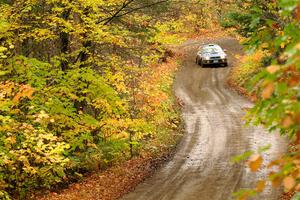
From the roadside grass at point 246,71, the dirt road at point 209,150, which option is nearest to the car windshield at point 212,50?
the roadside grass at point 246,71

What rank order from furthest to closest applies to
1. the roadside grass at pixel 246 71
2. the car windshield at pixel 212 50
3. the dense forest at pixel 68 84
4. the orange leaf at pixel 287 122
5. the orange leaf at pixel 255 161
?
the car windshield at pixel 212 50 < the roadside grass at pixel 246 71 < the dense forest at pixel 68 84 < the orange leaf at pixel 255 161 < the orange leaf at pixel 287 122

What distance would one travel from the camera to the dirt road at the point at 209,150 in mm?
13289

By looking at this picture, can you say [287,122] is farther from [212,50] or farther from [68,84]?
[212,50]

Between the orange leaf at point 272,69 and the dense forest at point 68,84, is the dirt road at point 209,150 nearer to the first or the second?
the dense forest at point 68,84

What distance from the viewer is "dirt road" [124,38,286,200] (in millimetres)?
13289

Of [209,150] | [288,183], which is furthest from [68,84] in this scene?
[288,183]

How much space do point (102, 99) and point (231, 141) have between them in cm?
783

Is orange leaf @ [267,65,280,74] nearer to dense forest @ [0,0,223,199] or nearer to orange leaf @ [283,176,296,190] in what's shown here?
orange leaf @ [283,176,296,190]

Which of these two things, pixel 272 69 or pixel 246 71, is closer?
pixel 272 69

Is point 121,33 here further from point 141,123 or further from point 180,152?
point 180,152

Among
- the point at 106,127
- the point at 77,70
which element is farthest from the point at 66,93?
the point at 106,127

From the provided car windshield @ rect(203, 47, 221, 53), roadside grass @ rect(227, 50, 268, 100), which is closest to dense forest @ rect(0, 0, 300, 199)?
roadside grass @ rect(227, 50, 268, 100)

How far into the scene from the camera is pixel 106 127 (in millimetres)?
14430

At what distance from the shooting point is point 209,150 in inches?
707
